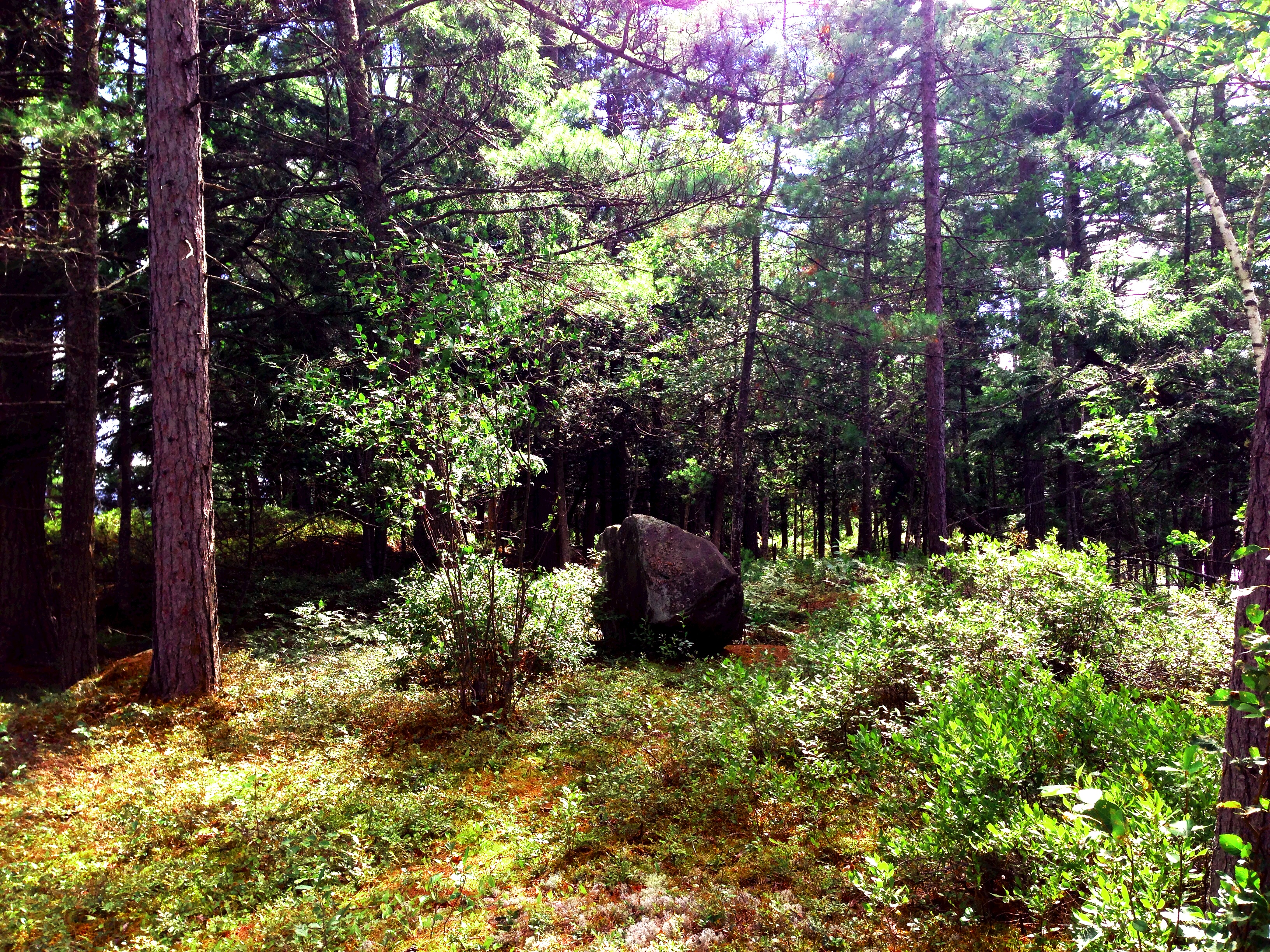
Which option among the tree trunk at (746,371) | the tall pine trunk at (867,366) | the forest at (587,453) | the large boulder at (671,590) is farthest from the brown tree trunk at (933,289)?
the large boulder at (671,590)

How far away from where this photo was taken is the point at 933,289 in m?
12.6

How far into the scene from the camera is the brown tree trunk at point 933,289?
12656mm

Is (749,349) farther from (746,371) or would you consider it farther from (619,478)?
(619,478)

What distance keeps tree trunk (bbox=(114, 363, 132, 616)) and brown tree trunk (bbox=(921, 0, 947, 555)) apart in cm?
1271

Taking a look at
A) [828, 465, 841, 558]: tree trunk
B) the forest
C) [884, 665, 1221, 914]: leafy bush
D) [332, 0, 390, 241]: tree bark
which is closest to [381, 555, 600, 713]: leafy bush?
the forest

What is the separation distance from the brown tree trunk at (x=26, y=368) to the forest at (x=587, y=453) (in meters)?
0.11

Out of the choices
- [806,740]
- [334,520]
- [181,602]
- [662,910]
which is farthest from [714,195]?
[334,520]

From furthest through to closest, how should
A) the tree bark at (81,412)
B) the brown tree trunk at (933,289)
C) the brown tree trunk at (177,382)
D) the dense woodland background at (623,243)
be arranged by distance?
the brown tree trunk at (933,289)
the tree bark at (81,412)
the dense woodland background at (623,243)
the brown tree trunk at (177,382)

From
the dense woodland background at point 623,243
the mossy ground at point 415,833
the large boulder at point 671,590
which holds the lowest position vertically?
the mossy ground at point 415,833

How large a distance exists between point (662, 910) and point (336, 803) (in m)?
2.48

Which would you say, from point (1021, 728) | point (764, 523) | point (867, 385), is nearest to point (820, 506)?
point (764, 523)

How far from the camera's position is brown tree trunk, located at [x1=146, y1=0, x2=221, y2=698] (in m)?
6.50

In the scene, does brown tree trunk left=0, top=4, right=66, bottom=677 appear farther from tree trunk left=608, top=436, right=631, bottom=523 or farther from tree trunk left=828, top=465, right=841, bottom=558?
tree trunk left=828, top=465, right=841, bottom=558

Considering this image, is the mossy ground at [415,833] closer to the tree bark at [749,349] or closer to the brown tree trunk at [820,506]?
the tree bark at [749,349]
